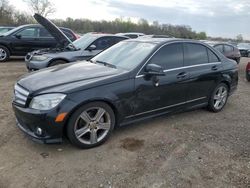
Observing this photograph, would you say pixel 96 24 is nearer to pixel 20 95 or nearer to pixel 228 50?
pixel 228 50

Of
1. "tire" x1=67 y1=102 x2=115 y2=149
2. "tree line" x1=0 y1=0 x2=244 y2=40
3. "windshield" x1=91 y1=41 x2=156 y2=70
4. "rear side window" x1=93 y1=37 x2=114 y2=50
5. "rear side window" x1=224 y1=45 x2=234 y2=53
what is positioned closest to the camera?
"tire" x1=67 y1=102 x2=115 y2=149

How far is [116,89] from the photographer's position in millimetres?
4199

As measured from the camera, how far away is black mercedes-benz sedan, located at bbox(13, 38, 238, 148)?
3785mm

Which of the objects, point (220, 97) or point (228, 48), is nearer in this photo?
point (220, 97)

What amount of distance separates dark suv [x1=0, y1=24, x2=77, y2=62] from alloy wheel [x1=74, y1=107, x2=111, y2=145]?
8743 mm

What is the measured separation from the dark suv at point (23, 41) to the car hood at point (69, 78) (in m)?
7.93

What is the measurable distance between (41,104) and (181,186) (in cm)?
208

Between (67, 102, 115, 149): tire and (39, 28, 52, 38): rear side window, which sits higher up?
(39, 28, 52, 38): rear side window

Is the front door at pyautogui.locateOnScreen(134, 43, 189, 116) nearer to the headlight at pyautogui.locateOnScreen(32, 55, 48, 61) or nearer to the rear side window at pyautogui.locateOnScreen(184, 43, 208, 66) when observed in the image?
the rear side window at pyautogui.locateOnScreen(184, 43, 208, 66)

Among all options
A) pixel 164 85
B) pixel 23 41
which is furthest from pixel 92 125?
pixel 23 41

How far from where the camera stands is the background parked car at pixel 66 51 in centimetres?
820

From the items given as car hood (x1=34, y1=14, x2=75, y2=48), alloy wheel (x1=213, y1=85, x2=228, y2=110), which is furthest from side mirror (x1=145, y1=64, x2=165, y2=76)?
car hood (x1=34, y1=14, x2=75, y2=48)

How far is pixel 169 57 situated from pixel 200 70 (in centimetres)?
84

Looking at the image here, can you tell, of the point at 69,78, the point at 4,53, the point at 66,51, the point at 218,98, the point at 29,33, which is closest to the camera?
the point at 69,78
